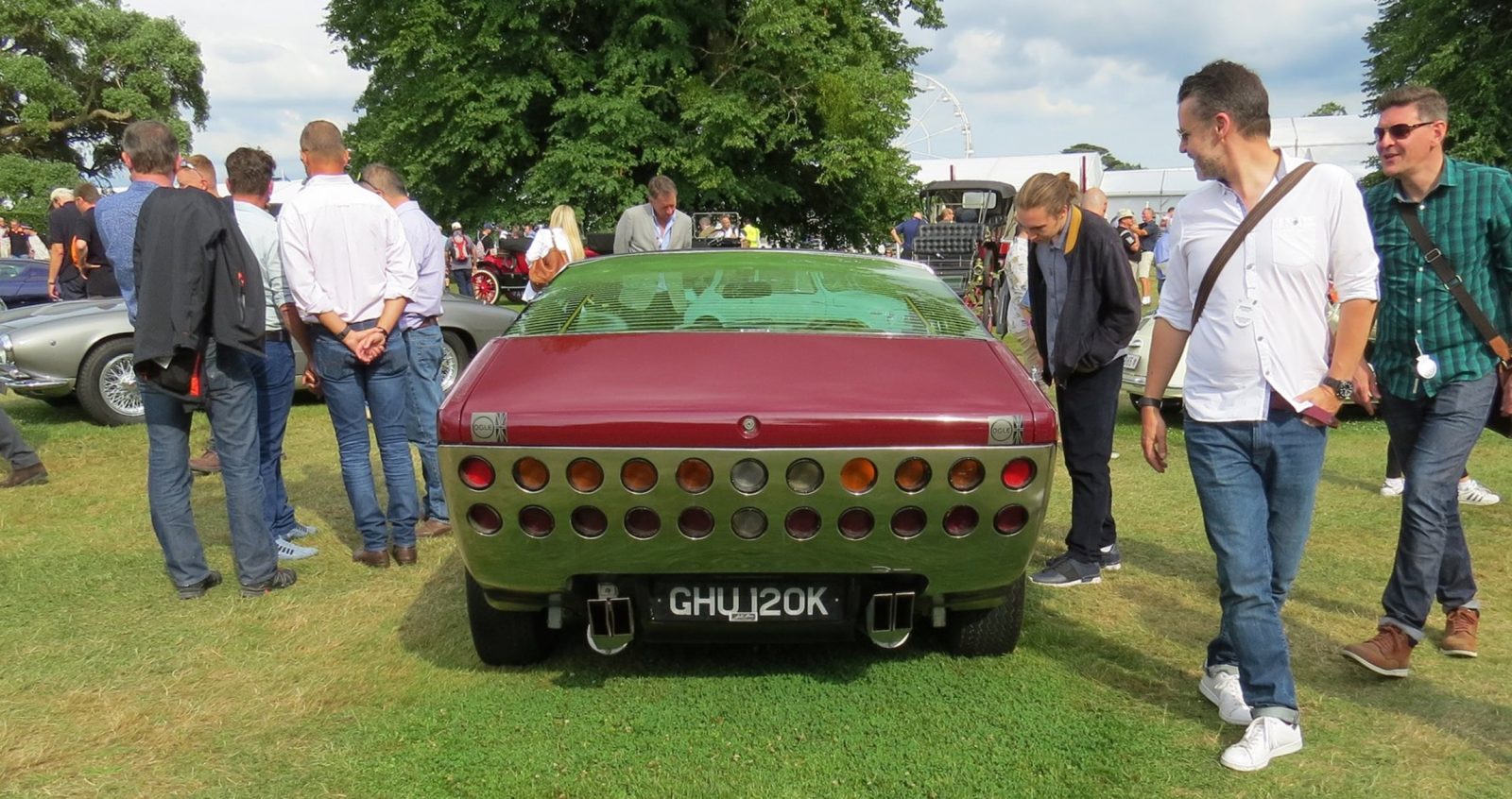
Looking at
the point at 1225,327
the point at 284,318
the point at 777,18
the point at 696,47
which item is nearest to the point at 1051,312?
the point at 1225,327

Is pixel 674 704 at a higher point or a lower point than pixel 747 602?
lower

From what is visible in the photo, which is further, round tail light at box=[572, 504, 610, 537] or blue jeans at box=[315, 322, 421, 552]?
blue jeans at box=[315, 322, 421, 552]

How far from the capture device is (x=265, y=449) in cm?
489

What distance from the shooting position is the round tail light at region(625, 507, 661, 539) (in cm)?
286

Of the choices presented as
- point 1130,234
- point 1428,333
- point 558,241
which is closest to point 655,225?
point 558,241

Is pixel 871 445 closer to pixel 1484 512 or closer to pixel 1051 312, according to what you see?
pixel 1051 312

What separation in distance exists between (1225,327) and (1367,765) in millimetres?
1237

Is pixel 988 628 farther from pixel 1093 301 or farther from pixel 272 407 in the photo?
pixel 272 407

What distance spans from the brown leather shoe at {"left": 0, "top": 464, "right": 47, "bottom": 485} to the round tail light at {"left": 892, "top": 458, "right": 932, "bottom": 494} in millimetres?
5996

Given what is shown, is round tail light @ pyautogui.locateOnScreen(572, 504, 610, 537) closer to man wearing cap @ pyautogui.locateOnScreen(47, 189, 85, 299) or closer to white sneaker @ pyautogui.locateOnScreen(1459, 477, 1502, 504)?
white sneaker @ pyautogui.locateOnScreen(1459, 477, 1502, 504)

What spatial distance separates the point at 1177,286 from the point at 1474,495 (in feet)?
13.3

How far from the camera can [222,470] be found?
4.36 meters

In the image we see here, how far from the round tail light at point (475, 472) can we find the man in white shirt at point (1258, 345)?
1847 mm

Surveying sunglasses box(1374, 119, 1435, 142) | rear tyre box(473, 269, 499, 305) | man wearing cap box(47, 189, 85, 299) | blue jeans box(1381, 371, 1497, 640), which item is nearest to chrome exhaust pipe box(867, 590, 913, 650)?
blue jeans box(1381, 371, 1497, 640)
